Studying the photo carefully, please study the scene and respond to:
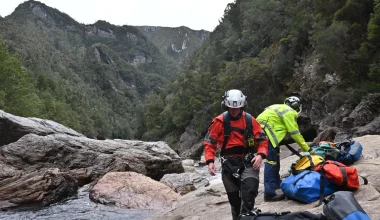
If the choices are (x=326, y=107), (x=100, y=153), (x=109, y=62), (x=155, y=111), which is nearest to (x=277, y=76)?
(x=326, y=107)

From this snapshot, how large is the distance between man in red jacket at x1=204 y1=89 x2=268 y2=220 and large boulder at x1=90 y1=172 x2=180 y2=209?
638 cm

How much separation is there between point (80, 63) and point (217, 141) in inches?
6143

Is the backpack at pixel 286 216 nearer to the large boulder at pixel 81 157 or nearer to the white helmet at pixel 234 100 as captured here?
the white helmet at pixel 234 100

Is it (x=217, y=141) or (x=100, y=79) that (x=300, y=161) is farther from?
(x=100, y=79)

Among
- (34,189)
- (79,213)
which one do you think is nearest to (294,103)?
(79,213)

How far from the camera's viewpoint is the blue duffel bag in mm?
5918

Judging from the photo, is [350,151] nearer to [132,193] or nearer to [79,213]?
[132,193]

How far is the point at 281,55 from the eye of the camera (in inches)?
1510

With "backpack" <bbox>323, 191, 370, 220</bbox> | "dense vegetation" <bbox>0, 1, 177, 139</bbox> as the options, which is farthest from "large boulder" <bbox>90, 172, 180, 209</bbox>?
"dense vegetation" <bbox>0, 1, 177, 139</bbox>

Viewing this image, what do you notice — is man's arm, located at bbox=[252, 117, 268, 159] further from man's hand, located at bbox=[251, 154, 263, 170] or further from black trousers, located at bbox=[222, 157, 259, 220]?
black trousers, located at bbox=[222, 157, 259, 220]

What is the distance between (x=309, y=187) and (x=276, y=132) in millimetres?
1159

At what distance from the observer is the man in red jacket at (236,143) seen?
541cm

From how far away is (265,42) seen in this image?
57.0 metres

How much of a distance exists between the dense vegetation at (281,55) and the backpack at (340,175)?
63.2ft
